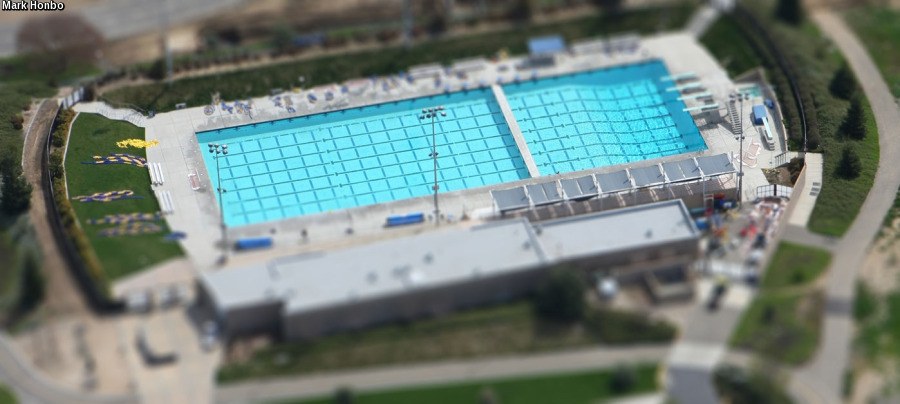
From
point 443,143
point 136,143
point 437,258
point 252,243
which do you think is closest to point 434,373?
point 437,258

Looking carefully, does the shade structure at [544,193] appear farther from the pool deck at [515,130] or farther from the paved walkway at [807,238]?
the paved walkway at [807,238]

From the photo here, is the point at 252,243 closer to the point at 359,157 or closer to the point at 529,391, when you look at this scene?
the point at 359,157

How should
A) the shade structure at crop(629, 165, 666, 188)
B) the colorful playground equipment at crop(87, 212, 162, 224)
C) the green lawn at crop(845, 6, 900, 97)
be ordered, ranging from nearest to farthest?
1. the colorful playground equipment at crop(87, 212, 162, 224)
2. the shade structure at crop(629, 165, 666, 188)
3. the green lawn at crop(845, 6, 900, 97)

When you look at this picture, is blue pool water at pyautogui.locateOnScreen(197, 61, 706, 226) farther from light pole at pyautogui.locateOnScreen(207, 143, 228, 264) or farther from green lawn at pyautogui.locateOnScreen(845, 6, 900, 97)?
green lawn at pyautogui.locateOnScreen(845, 6, 900, 97)

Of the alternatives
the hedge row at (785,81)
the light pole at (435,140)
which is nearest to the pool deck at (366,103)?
the light pole at (435,140)

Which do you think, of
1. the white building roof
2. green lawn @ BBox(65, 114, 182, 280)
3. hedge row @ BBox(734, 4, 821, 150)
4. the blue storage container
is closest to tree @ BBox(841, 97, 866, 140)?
hedge row @ BBox(734, 4, 821, 150)
